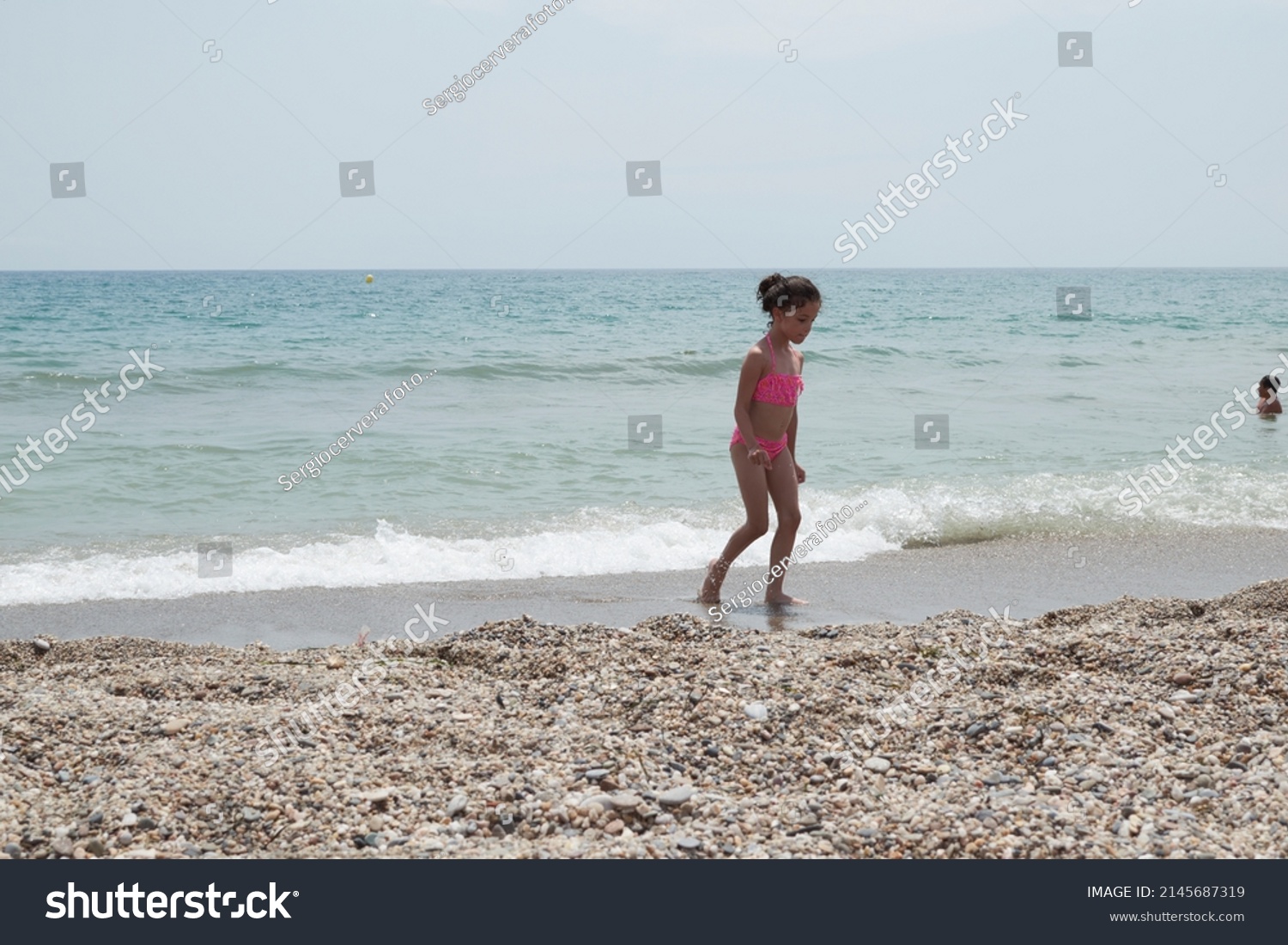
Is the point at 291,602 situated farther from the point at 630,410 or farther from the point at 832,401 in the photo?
the point at 832,401

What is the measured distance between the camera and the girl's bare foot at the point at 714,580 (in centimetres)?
675

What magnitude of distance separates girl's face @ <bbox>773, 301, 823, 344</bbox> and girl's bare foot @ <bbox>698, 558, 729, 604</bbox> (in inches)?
58.7

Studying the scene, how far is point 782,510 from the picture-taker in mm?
6578

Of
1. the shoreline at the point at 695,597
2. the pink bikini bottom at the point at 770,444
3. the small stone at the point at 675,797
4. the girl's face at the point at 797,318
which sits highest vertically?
the girl's face at the point at 797,318

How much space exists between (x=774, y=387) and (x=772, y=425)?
0.24m

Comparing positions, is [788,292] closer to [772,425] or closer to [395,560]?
[772,425]

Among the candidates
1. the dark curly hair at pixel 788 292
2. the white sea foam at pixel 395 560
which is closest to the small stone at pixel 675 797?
the dark curly hair at pixel 788 292

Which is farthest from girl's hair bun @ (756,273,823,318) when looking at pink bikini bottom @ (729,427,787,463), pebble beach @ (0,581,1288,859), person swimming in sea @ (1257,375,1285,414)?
person swimming in sea @ (1257,375,1285,414)

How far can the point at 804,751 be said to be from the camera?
3.58 metres

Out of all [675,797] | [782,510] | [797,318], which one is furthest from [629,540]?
[675,797]

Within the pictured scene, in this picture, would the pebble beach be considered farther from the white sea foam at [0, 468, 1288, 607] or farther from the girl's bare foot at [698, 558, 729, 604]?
the white sea foam at [0, 468, 1288, 607]

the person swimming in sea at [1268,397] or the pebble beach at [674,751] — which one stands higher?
the person swimming in sea at [1268,397]

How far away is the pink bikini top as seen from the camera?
6.29 m

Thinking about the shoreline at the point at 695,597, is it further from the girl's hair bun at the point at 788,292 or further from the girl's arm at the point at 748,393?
the girl's hair bun at the point at 788,292
